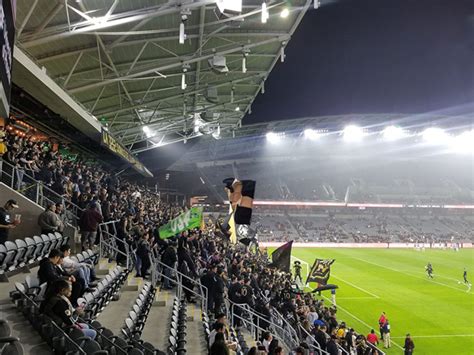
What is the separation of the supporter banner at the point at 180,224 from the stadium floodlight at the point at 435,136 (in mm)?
51412

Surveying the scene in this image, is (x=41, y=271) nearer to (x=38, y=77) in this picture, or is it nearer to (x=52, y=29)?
(x=38, y=77)

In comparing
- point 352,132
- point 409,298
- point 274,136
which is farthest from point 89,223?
point 352,132

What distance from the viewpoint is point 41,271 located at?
18.4ft

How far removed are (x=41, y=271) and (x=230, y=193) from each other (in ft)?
29.2

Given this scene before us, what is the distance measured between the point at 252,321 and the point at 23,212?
5912 mm

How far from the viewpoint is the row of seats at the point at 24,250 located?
6480 millimetres

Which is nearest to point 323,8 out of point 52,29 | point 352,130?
point 52,29

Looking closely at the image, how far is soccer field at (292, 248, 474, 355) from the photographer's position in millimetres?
16719

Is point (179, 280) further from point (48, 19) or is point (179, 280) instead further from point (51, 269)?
point (48, 19)

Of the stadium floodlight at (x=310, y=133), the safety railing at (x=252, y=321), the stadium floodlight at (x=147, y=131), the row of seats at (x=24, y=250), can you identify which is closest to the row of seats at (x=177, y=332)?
the safety railing at (x=252, y=321)

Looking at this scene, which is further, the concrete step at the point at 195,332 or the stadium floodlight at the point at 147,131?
the stadium floodlight at the point at 147,131

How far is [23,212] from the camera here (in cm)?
925

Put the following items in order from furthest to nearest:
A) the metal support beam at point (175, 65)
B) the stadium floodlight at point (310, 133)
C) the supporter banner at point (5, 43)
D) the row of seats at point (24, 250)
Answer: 1. the stadium floodlight at point (310, 133)
2. the metal support beam at point (175, 65)
3. the row of seats at point (24, 250)
4. the supporter banner at point (5, 43)

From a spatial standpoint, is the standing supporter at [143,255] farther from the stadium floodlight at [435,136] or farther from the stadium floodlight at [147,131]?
the stadium floodlight at [435,136]
